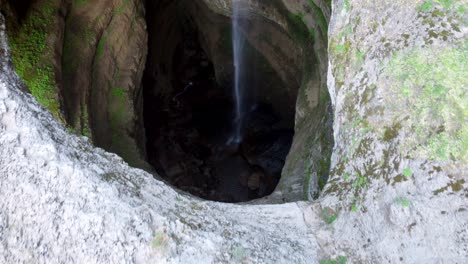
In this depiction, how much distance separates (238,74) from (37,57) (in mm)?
5937

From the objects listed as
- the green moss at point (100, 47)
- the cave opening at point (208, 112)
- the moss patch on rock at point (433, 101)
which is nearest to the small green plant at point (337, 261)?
the moss patch on rock at point (433, 101)

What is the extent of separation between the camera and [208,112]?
440 inches

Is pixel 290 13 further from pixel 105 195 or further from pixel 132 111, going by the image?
pixel 105 195

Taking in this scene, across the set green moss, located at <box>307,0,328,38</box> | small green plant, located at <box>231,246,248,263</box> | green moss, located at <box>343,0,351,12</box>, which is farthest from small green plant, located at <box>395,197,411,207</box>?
green moss, located at <box>307,0,328,38</box>

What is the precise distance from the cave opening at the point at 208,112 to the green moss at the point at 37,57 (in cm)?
363

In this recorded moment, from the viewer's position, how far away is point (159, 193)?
2619mm

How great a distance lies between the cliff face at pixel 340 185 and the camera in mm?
2160

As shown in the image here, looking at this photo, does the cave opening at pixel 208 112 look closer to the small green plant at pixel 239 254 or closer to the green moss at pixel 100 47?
the green moss at pixel 100 47

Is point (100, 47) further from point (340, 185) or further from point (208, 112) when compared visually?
point (340, 185)

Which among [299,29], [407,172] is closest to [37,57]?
[299,29]

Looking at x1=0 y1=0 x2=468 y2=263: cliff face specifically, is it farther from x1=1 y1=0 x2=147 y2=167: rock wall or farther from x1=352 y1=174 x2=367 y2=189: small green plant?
x1=1 y1=0 x2=147 y2=167: rock wall

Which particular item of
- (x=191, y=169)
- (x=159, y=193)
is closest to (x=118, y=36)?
(x=191, y=169)

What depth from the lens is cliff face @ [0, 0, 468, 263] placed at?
2.16 m

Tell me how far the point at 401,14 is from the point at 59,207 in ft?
8.97
